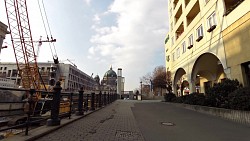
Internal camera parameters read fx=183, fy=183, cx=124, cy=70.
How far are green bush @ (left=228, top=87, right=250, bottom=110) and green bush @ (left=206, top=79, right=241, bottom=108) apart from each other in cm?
109

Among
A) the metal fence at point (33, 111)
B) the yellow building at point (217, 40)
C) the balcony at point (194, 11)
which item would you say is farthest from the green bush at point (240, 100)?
the balcony at point (194, 11)

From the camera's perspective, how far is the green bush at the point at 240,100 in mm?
8906

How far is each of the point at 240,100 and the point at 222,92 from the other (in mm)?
2421

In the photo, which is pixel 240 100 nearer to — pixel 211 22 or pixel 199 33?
pixel 211 22

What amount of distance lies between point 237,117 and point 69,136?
8333mm

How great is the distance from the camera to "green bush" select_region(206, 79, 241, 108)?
37.3ft

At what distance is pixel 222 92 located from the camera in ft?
38.1

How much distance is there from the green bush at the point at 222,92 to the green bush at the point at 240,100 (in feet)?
3.59

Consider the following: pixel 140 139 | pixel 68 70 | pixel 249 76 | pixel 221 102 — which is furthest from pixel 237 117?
pixel 68 70

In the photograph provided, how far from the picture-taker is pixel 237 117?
9.35 m

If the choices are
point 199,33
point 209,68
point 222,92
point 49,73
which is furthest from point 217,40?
point 49,73

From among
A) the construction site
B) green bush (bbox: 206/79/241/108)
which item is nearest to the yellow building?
green bush (bbox: 206/79/241/108)

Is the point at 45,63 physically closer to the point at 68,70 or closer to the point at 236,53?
the point at 68,70

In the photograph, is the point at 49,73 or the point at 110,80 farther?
the point at 110,80
